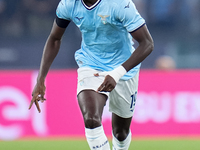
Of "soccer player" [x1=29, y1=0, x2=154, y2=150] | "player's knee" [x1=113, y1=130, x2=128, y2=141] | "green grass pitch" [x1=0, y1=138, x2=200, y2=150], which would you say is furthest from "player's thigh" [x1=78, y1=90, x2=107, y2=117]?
"green grass pitch" [x1=0, y1=138, x2=200, y2=150]

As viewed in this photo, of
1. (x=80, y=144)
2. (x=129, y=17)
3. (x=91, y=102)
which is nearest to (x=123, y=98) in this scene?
(x=91, y=102)

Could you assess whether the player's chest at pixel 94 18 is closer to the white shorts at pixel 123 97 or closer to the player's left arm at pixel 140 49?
the player's left arm at pixel 140 49

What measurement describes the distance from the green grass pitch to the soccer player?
2.75 m

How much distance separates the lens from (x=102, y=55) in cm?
514

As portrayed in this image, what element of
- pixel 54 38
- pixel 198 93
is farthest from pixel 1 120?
pixel 54 38

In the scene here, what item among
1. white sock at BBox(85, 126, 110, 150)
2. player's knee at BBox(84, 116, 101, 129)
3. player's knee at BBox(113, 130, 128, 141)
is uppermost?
player's knee at BBox(84, 116, 101, 129)

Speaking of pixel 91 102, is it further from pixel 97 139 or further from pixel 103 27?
pixel 103 27

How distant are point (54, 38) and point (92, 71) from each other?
2.11 feet

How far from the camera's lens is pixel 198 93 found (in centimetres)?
988

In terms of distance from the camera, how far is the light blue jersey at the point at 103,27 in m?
4.66

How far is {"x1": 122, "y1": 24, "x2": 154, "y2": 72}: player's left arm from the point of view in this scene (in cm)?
453

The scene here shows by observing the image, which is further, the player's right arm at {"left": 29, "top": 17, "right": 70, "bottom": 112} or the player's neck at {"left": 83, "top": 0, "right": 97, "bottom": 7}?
the player's right arm at {"left": 29, "top": 17, "right": 70, "bottom": 112}

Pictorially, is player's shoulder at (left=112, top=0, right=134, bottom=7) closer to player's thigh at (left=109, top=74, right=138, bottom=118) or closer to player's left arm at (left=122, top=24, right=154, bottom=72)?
player's left arm at (left=122, top=24, right=154, bottom=72)

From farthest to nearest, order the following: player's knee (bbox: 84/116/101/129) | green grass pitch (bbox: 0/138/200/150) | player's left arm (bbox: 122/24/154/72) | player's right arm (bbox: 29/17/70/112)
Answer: green grass pitch (bbox: 0/138/200/150) → player's right arm (bbox: 29/17/70/112) → player's left arm (bbox: 122/24/154/72) → player's knee (bbox: 84/116/101/129)
